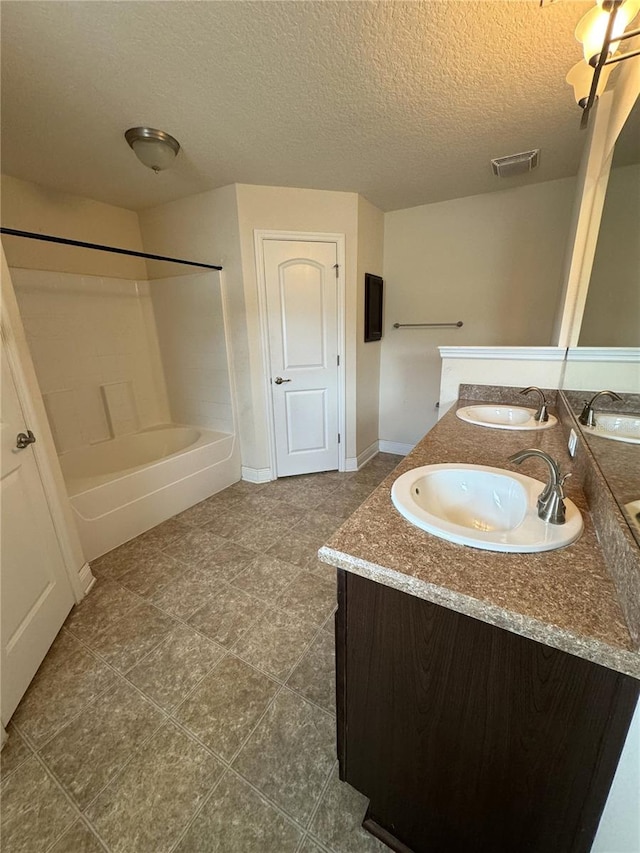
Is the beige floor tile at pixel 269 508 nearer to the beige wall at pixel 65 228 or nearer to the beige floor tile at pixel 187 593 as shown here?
the beige floor tile at pixel 187 593

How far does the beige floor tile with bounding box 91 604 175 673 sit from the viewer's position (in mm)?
1390

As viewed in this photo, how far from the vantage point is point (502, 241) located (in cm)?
261

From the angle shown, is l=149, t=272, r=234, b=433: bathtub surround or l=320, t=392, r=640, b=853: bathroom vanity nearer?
l=320, t=392, r=640, b=853: bathroom vanity

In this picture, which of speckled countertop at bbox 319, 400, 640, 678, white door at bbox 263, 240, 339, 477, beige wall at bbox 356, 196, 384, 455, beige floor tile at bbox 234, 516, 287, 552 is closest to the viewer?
speckled countertop at bbox 319, 400, 640, 678

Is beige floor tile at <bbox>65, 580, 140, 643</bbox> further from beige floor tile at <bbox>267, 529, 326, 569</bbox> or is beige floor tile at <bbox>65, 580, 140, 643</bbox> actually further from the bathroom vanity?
the bathroom vanity

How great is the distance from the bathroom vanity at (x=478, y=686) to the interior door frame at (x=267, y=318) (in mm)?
2062

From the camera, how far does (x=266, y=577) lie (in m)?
1.82

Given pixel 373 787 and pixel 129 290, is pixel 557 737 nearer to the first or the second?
pixel 373 787

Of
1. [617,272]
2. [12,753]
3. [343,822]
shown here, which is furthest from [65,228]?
[343,822]

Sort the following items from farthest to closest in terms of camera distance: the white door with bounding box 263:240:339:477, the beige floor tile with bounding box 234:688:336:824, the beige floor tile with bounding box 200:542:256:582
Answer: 1. the white door with bounding box 263:240:339:477
2. the beige floor tile with bounding box 200:542:256:582
3. the beige floor tile with bounding box 234:688:336:824

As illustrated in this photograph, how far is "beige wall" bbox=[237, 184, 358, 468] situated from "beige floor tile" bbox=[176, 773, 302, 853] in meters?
2.19

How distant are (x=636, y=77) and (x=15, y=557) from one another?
9.11ft

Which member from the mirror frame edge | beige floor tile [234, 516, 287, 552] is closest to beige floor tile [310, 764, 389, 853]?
beige floor tile [234, 516, 287, 552]

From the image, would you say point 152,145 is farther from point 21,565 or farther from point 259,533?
point 259,533
